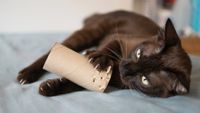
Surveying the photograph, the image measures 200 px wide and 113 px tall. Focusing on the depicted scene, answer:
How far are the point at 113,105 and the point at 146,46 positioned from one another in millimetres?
243

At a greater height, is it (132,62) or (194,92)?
(132,62)

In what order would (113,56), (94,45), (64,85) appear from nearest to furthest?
(64,85)
(113,56)
(94,45)

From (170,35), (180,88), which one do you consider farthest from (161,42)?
(180,88)

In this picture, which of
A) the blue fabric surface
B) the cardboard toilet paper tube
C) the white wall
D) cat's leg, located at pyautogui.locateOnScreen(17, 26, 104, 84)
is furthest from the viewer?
the white wall

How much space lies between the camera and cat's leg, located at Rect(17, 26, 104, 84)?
1.14m

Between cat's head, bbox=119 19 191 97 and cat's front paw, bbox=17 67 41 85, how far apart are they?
0.31 m

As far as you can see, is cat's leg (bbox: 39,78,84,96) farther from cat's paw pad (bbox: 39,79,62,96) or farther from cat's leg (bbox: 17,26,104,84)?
cat's leg (bbox: 17,26,104,84)

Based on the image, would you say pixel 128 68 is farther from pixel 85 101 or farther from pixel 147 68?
pixel 85 101

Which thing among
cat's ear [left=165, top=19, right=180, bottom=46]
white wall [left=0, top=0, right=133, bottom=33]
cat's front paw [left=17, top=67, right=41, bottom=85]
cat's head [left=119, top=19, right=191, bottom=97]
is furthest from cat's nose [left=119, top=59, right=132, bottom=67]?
white wall [left=0, top=0, right=133, bottom=33]

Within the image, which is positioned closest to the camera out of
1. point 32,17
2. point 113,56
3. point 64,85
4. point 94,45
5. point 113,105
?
point 113,105

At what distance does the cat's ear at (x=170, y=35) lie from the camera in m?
1.00

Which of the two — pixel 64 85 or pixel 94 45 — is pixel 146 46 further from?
pixel 94 45

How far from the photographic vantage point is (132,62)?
1.03m

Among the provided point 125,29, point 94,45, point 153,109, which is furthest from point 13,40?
point 153,109
